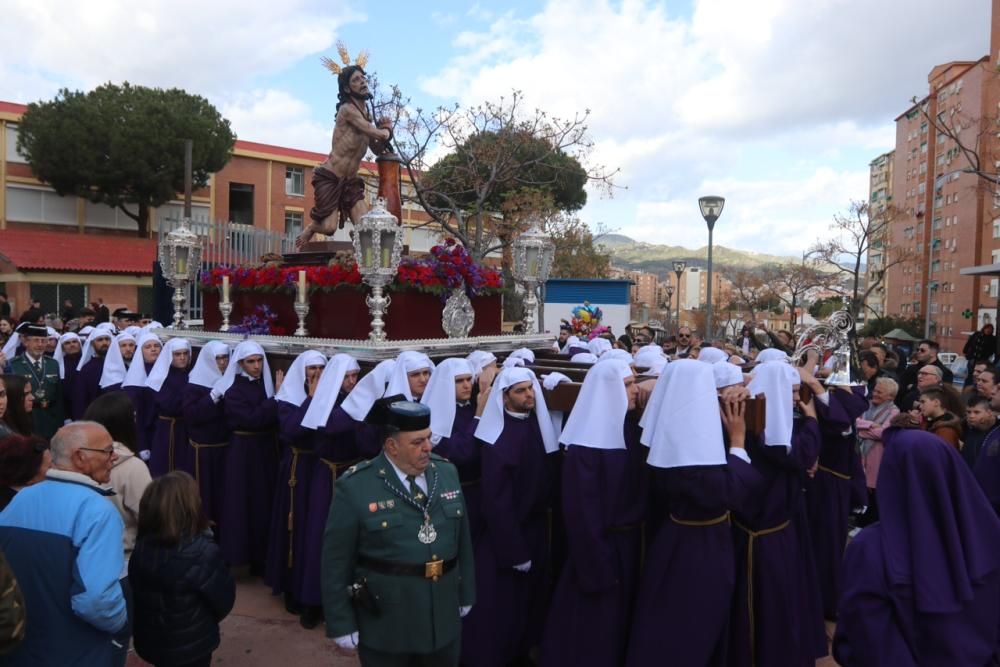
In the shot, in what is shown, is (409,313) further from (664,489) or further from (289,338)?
(664,489)

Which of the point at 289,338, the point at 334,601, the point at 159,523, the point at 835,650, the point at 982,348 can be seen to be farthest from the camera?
the point at 982,348

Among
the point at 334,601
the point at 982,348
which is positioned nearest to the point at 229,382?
the point at 334,601

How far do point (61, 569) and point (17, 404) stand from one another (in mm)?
2699

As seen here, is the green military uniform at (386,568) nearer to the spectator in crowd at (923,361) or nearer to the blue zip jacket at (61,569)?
the blue zip jacket at (61,569)

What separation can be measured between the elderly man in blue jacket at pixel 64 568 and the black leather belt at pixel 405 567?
3.25 feet

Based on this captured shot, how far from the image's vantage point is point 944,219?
50.8 meters

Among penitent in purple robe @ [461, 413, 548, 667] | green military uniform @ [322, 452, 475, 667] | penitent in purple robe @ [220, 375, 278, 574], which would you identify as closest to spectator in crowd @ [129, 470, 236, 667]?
green military uniform @ [322, 452, 475, 667]

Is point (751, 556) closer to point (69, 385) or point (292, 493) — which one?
point (292, 493)

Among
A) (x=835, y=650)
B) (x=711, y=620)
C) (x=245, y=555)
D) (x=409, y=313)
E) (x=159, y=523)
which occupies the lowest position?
(x=245, y=555)

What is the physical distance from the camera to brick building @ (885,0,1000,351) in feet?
135

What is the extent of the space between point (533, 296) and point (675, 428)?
17.6 ft

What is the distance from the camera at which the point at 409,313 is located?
23.5 ft

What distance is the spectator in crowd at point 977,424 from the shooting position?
5414mm

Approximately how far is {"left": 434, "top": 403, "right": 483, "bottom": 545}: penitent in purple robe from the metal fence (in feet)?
25.9
